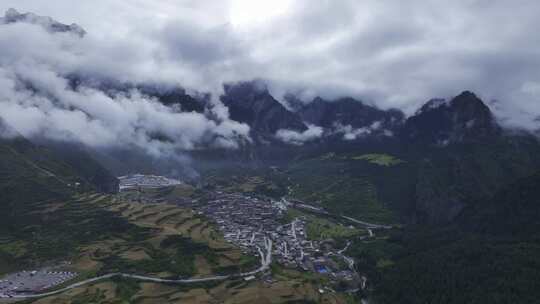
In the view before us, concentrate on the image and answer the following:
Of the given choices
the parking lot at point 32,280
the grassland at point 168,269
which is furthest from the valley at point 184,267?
the parking lot at point 32,280

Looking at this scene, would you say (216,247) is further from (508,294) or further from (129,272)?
(508,294)

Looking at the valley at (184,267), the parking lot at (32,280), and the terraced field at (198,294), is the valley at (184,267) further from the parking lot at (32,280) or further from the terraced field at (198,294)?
the parking lot at (32,280)

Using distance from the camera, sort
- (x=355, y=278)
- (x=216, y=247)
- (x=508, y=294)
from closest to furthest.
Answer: (x=508, y=294)
(x=355, y=278)
(x=216, y=247)

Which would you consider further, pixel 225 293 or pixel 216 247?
pixel 216 247

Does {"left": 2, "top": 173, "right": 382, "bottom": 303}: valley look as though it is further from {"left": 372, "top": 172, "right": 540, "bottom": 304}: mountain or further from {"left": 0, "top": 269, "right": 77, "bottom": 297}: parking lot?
{"left": 372, "top": 172, "right": 540, "bottom": 304}: mountain

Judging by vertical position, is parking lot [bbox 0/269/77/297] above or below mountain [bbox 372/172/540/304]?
above

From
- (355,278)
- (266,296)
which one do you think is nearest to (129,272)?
(266,296)

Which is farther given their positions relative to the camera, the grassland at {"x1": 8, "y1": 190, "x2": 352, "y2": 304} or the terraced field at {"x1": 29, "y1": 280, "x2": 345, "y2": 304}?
the grassland at {"x1": 8, "y1": 190, "x2": 352, "y2": 304}

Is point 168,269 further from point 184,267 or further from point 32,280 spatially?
point 32,280

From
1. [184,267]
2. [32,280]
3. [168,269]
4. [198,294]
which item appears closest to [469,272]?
[198,294]

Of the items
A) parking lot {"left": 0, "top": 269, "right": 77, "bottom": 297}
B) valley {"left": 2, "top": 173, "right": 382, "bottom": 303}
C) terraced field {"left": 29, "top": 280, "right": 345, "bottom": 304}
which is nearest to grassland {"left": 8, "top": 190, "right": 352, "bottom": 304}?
terraced field {"left": 29, "top": 280, "right": 345, "bottom": 304}


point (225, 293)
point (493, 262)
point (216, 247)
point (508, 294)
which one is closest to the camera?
point (508, 294)
